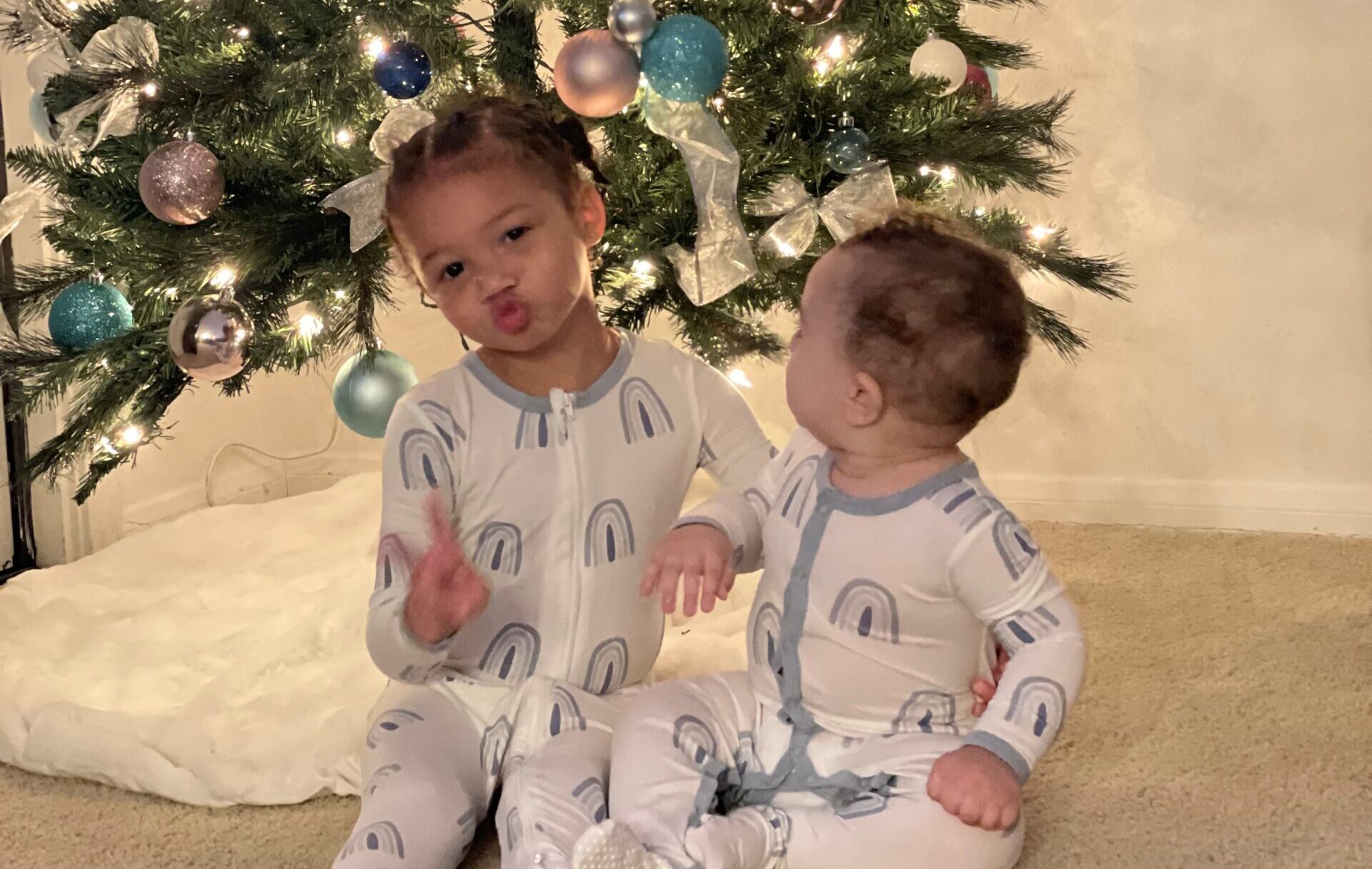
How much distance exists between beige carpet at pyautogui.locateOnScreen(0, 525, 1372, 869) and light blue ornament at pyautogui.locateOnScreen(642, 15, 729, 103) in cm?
63

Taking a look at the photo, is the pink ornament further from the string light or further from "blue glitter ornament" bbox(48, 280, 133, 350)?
"blue glitter ornament" bbox(48, 280, 133, 350)

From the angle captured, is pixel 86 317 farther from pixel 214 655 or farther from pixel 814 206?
pixel 814 206

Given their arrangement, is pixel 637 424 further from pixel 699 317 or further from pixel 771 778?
pixel 771 778

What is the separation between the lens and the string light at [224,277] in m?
1.09

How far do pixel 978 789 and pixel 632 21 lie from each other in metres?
0.66

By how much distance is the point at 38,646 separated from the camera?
1.31 metres

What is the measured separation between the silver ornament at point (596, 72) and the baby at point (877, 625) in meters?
0.27

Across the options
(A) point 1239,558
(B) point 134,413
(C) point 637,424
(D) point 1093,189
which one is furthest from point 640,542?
(D) point 1093,189

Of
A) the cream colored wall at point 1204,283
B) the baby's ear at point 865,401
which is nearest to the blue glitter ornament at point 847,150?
the baby's ear at point 865,401

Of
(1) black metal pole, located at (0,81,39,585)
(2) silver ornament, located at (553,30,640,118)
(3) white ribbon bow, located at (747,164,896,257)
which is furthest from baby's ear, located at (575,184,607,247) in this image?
(1) black metal pole, located at (0,81,39,585)

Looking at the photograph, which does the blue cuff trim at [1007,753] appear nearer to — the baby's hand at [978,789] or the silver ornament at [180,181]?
the baby's hand at [978,789]

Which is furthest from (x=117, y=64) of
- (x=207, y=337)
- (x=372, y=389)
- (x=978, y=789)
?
(x=978, y=789)

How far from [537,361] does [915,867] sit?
49 cm

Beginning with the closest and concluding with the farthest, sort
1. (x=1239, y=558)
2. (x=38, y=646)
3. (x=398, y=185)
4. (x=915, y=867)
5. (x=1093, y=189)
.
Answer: (x=915, y=867)
(x=398, y=185)
(x=38, y=646)
(x=1239, y=558)
(x=1093, y=189)
